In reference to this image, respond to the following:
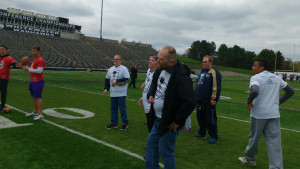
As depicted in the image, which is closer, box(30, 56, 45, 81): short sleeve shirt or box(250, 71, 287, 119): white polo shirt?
box(250, 71, 287, 119): white polo shirt

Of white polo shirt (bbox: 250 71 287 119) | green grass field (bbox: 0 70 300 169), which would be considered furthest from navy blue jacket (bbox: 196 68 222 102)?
white polo shirt (bbox: 250 71 287 119)

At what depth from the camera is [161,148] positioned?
122 inches

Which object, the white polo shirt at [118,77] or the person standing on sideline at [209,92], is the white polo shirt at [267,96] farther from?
the white polo shirt at [118,77]

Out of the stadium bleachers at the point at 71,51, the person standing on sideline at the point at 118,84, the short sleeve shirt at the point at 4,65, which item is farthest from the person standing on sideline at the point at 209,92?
the stadium bleachers at the point at 71,51

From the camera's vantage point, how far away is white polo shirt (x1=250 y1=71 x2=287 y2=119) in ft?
12.9

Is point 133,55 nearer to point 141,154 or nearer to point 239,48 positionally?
point 239,48

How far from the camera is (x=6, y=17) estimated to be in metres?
63.5

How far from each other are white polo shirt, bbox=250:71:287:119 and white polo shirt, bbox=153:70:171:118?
1.64 m

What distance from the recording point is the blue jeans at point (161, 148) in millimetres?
3070

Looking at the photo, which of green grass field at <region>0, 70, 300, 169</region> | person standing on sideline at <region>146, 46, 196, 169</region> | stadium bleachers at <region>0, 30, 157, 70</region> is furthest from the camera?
stadium bleachers at <region>0, 30, 157, 70</region>

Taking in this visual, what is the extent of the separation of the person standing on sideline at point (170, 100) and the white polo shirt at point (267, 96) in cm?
156

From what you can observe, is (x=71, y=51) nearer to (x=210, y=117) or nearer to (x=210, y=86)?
(x=210, y=86)

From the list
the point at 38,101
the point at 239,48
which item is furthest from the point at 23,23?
the point at 239,48

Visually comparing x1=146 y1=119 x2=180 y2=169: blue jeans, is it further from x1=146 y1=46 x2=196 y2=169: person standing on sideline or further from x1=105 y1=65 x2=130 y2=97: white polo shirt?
x1=105 y1=65 x2=130 y2=97: white polo shirt
